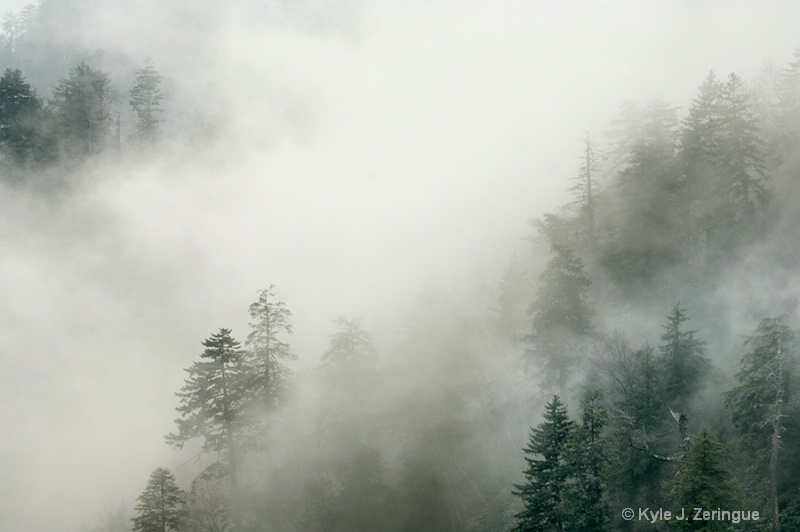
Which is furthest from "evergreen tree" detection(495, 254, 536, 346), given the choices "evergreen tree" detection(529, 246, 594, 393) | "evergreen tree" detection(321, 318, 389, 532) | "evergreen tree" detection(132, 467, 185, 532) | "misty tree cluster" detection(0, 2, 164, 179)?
"misty tree cluster" detection(0, 2, 164, 179)

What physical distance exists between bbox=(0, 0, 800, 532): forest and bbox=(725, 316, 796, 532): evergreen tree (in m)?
0.09

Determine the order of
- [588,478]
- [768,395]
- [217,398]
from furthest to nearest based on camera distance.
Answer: [217,398] < [768,395] < [588,478]

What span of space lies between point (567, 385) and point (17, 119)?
62608mm

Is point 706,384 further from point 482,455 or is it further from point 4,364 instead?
point 4,364

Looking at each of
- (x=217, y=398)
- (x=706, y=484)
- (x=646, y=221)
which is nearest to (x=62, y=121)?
(x=217, y=398)

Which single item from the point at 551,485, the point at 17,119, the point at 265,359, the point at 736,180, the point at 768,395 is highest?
the point at 17,119

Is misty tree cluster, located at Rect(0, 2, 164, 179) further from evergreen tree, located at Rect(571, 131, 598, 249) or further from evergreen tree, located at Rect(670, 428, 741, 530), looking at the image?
evergreen tree, located at Rect(670, 428, 741, 530)

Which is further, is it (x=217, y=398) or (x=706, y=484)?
(x=217, y=398)

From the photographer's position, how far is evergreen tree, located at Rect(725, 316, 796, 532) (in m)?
24.7

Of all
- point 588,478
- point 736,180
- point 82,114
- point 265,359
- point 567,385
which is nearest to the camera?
point 588,478

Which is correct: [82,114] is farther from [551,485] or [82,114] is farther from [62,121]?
[551,485]

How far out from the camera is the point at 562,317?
114 feet

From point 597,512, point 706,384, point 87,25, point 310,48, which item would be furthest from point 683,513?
point 87,25

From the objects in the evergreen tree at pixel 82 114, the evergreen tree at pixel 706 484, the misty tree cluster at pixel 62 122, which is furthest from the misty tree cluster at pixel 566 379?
the evergreen tree at pixel 82 114
